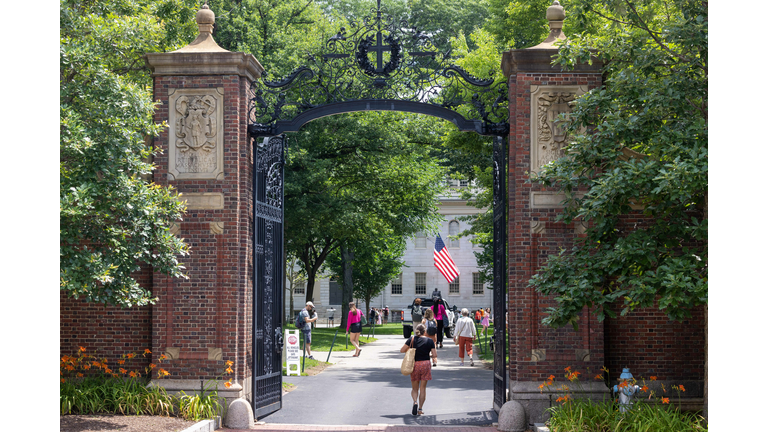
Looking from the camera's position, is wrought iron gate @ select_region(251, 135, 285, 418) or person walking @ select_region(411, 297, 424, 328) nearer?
wrought iron gate @ select_region(251, 135, 285, 418)

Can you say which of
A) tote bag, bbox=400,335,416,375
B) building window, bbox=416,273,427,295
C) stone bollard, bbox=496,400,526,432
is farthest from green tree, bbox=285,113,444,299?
building window, bbox=416,273,427,295

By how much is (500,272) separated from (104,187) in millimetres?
6083

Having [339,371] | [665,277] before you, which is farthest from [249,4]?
[665,277]

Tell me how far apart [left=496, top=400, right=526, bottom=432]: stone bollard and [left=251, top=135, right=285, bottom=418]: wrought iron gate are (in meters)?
3.76

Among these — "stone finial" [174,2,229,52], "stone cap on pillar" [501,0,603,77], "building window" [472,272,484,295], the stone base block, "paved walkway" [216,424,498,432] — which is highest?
"stone finial" [174,2,229,52]

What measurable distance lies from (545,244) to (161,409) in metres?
6.13

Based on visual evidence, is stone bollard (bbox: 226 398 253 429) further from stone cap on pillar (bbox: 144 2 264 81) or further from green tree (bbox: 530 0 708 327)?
stone cap on pillar (bbox: 144 2 264 81)

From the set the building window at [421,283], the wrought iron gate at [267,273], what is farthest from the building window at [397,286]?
the wrought iron gate at [267,273]

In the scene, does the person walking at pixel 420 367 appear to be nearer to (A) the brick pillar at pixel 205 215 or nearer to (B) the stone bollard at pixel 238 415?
(A) the brick pillar at pixel 205 215

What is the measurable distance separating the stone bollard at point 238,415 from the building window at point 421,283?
172ft

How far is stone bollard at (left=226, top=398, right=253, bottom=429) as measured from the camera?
11.1 metres

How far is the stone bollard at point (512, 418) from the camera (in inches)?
428

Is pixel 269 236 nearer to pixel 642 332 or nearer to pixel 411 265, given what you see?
pixel 642 332

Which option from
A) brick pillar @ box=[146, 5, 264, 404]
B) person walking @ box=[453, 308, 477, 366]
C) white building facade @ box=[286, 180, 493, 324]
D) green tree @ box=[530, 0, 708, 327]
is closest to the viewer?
green tree @ box=[530, 0, 708, 327]
